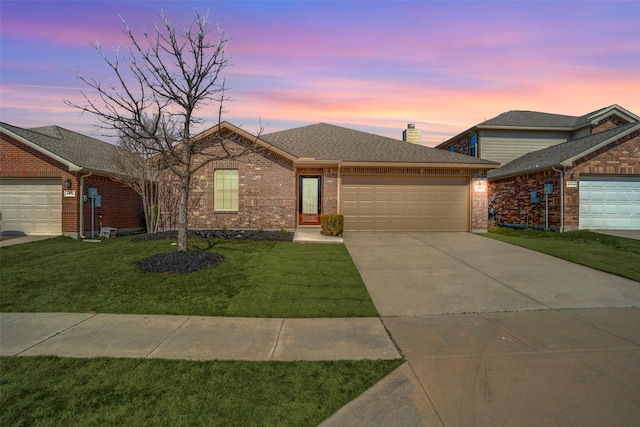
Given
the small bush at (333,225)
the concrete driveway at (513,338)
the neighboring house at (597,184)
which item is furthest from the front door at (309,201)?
the neighboring house at (597,184)

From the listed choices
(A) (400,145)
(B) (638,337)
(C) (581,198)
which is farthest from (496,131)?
(B) (638,337)

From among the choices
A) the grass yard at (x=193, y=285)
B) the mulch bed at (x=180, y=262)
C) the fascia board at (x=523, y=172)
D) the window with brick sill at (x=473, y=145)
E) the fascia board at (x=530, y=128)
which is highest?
the fascia board at (x=530, y=128)

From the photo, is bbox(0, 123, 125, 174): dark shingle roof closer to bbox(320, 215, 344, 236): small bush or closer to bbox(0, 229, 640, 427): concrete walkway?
bbox(320, 215, 344, 236): small bush

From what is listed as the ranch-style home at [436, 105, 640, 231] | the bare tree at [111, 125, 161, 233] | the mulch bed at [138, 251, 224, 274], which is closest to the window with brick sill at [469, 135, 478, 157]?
the ranch-style home at [436, 105, 640, 231]

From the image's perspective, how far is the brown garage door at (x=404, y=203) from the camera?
559 inches

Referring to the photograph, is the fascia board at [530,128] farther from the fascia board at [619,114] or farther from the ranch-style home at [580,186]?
the ranch-style home at [580,186]

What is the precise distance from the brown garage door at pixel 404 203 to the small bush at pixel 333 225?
1.69 m

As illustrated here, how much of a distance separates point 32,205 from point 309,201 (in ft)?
38.2

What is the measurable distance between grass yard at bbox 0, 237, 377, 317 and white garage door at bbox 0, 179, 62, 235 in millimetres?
4277

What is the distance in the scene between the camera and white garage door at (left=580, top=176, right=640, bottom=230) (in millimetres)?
15281

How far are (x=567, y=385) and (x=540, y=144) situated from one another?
25.1 meters

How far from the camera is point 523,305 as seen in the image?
18.7ft

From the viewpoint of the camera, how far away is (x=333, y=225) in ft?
40.7

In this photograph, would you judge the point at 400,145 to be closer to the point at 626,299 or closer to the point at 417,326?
the point at 626,299
